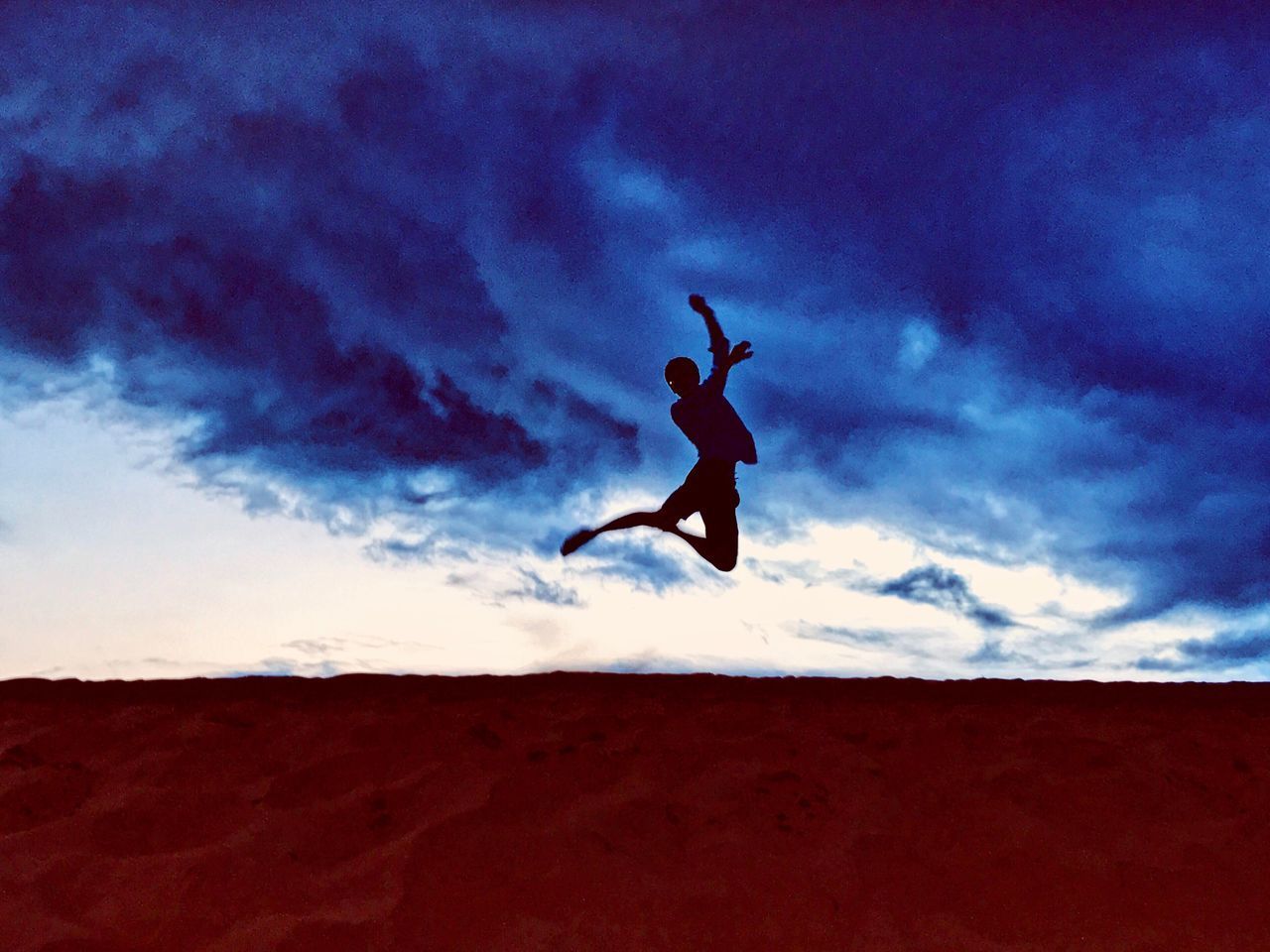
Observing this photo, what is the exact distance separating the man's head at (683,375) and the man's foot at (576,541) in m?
0.90

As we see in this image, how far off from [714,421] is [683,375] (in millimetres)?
313

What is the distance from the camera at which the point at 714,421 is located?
16.1 ft

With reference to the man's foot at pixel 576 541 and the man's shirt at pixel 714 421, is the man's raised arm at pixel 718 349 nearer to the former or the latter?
the man's shirt at pixel 714 421

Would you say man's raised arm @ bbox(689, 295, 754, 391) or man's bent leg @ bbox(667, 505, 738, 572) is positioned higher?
man's raised arm @ bbox(689, 295, 754, 391)

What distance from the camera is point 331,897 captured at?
9.48 ft

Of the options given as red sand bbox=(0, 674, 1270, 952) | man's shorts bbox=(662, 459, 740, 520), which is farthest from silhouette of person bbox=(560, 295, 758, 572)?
red sand bbox=(0, 674, 1270, 952)

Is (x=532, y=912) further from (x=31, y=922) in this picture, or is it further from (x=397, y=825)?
(x=31, y=922)

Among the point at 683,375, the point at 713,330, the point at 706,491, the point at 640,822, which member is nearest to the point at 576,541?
the point at 706,491

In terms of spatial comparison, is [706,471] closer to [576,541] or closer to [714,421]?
[714,421]

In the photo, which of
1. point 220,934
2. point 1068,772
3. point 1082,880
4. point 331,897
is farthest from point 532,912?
point 1068,772

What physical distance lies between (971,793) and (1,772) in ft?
13.3

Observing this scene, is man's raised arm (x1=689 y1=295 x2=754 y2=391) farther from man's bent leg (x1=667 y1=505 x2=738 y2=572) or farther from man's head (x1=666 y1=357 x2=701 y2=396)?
man's bent leg (x1=667 y1=505 x2=738 y2=572)

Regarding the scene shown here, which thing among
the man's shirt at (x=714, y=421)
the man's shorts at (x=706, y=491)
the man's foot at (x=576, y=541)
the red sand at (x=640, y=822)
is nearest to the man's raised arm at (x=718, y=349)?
the man's shirt at (x=714, y=421)

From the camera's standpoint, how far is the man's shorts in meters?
4.97
